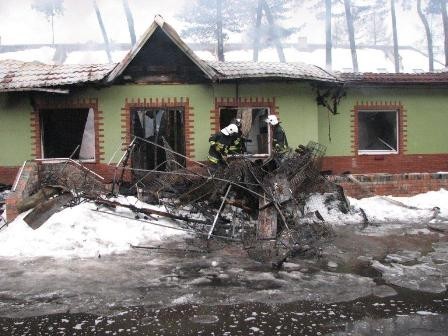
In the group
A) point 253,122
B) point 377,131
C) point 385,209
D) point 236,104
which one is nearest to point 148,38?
point 236,104

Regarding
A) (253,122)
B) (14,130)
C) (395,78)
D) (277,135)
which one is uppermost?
(395,78)

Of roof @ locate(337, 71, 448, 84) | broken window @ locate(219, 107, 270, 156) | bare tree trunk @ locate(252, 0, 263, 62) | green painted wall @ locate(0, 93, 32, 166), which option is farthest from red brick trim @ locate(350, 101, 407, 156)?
bare tree trunk @ locate(252, 0, 263, 62)

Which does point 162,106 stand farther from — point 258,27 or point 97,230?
point 258,27

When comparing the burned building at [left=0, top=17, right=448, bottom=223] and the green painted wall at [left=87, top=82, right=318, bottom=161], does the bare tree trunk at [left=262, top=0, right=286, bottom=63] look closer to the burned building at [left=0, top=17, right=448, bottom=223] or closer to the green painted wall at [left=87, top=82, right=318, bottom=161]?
the burned building at [left=0, top=17, right=448, bottom=223]

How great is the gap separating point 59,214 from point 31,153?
11.6 ft

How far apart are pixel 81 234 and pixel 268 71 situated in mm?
5630

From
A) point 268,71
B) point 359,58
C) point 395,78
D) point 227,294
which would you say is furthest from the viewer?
point 359,58

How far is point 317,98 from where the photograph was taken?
11555 millimetres

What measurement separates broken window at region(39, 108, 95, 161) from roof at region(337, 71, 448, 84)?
631 cm

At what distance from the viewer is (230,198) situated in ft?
27.3

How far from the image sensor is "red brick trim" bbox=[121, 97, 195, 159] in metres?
10.7

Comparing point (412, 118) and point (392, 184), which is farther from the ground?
point (412, 118)

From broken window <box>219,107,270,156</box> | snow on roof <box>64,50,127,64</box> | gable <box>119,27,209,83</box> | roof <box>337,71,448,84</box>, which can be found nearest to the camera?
gable <box>119,27,209,83</box>

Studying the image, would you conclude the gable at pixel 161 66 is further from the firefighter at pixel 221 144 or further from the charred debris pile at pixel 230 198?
the charred debris pile at pixel 230 198
